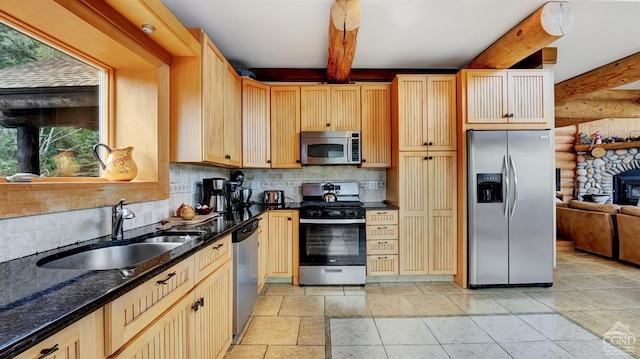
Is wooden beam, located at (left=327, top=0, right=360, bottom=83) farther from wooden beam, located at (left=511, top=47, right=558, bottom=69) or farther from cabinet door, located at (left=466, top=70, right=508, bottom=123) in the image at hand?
wooden beam, located at (left=511, top=47, right=558, bottom=69)

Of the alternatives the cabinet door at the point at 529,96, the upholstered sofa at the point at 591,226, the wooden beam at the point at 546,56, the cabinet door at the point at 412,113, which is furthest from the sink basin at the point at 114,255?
the upholstered sofa at the point at 591,226

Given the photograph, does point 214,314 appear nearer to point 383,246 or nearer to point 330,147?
point 383,246

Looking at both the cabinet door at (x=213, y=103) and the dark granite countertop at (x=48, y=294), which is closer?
the dark granite countertop at (x=48, y=294)

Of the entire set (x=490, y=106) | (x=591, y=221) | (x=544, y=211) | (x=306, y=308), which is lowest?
(x=306, y=308)

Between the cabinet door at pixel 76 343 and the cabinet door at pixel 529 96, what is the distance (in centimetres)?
366

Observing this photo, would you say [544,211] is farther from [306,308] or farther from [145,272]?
[145,272]

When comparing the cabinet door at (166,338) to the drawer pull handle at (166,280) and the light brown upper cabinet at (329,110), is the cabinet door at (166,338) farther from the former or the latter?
the light brown upper cabinet at (329,110)

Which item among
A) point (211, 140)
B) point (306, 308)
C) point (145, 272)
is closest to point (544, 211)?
point (306, 308)

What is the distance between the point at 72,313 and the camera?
73 cm

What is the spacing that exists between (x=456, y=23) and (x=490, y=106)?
96 cm

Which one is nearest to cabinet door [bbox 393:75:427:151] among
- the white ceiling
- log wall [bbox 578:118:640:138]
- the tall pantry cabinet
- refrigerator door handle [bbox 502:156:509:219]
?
the tall pantry cabinet

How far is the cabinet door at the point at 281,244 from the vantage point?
3271mm

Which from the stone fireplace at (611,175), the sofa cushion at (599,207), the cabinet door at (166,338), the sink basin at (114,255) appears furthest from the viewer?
the stone fireplace at (611,175)

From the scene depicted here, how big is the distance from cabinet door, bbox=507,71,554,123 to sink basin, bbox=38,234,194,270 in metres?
3.37
